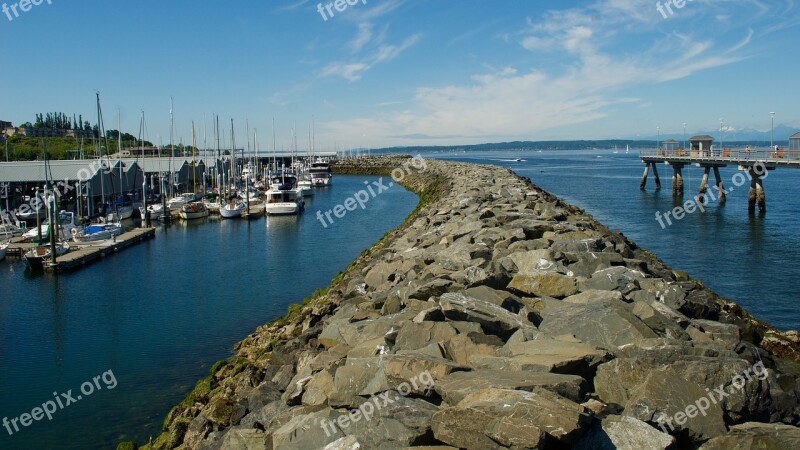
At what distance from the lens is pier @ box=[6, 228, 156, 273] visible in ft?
88.2

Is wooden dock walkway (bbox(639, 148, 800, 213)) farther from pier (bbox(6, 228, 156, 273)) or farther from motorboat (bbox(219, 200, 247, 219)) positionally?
pier (bbox(6, 228, 156, 273))

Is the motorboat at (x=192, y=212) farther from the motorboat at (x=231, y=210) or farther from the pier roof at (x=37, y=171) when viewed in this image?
the pier roof at (x=37, y=171)

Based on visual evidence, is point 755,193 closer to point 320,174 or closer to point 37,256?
point 37,256

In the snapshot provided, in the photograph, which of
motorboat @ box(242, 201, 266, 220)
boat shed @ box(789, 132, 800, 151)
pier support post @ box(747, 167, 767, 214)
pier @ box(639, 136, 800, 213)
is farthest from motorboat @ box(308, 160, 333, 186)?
boat shed @ box(789, 132, 800, 151)

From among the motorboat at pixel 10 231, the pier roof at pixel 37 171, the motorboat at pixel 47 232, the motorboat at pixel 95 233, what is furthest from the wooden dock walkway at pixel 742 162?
the pier roof at pixel 37 171

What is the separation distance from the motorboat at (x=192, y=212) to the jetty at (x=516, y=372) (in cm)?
3226

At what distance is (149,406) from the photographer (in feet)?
42.4

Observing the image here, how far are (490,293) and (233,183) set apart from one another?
56.7m

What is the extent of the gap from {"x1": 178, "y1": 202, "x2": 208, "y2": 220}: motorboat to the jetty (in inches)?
1270

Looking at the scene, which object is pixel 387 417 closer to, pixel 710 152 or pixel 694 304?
pixel 694 304

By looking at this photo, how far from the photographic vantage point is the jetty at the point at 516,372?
6090 mm

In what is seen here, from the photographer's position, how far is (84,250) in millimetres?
29781

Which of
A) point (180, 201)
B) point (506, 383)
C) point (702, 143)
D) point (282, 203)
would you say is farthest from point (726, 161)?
point (506, 383)

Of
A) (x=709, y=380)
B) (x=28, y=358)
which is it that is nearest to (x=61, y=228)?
(x=28, y=358)
